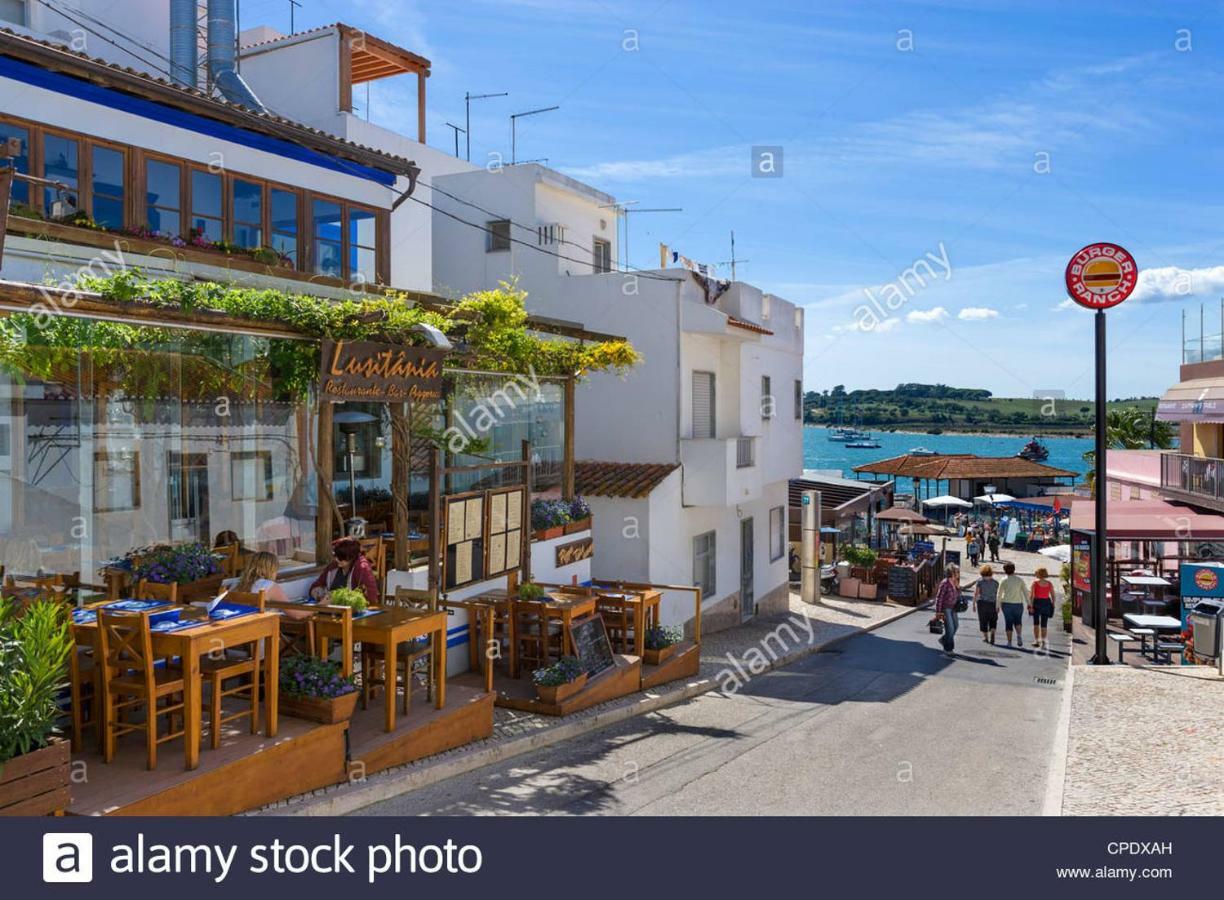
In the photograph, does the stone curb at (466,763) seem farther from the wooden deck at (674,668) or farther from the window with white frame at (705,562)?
the window with white frame at (705,562)

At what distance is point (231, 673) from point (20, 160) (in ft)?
25.4

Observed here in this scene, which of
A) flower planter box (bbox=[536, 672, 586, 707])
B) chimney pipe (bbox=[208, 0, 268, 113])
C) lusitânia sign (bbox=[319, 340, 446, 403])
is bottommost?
flower planter box (bbox=[536, 672, 586, 707])

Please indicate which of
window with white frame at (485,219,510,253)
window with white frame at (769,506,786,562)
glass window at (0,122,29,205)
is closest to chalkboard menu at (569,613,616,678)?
glass window at (0,122,29,205)

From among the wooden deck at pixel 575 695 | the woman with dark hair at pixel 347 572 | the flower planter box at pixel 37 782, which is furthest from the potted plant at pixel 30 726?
the wooden deck at pixel 575 695

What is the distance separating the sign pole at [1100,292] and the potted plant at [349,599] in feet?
37.9

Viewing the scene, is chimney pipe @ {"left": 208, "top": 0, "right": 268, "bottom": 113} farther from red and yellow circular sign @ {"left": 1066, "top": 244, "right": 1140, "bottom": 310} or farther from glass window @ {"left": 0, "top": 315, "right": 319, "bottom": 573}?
red and yellow circular sign @ {"left": 1066, "top": 244, "right": 1140, "bottom": 310}

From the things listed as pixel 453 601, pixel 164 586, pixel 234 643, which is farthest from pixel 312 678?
pixel 453 601

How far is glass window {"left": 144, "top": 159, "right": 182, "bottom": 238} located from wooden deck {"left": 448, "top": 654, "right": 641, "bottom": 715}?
7.01 meters

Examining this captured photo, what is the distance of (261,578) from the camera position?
29.9 ft

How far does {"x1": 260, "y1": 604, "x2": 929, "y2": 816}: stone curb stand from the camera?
24.5ft

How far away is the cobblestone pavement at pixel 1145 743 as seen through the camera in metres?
7.89
